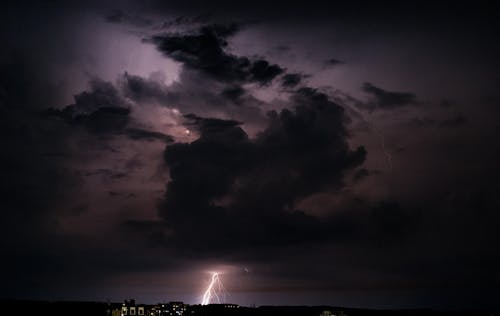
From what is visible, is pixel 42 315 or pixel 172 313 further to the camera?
pixel 172 313

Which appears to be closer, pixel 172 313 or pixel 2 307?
pixel 2 307

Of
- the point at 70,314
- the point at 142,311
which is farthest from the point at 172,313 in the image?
the point at 70,314

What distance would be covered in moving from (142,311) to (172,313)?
37.3ft

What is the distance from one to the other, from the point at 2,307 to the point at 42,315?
38.1 ft

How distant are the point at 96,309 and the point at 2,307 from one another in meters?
27.3

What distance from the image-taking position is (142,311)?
192 m

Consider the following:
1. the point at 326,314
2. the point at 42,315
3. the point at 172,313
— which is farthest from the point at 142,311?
the point at 326,314

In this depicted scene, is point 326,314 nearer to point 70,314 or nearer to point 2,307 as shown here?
point 70,314

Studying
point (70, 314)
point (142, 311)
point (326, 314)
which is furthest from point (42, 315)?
point (326, 314)

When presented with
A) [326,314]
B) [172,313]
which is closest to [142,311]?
A: [172,313]

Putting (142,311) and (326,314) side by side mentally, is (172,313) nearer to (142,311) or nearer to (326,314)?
(142,311)

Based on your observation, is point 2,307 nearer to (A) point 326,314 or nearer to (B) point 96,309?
(B) point 96,309

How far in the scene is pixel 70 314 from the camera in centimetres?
19212

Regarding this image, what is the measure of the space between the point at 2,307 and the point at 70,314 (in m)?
18.9
